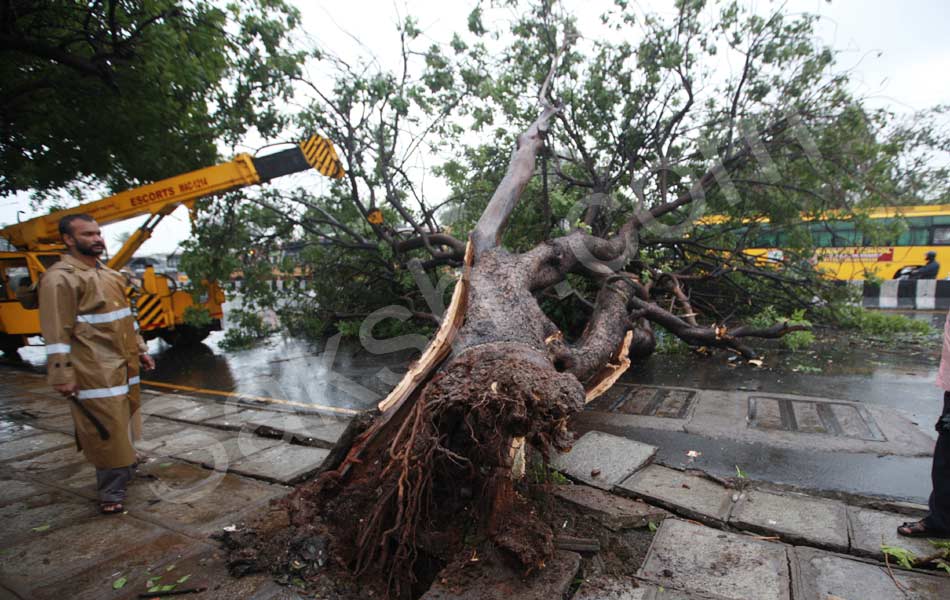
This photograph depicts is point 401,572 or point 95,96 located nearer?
point 401,572

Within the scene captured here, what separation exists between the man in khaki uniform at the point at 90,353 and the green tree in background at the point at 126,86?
77.3 inches

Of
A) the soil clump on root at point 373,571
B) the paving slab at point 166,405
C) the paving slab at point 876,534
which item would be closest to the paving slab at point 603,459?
the soil clump on root at point 373,571

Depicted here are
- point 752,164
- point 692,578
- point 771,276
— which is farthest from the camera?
point 752,164

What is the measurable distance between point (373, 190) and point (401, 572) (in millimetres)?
5651

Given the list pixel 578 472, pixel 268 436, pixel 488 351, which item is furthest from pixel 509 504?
pixel 268 436

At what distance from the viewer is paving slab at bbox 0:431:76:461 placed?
380 centimetres

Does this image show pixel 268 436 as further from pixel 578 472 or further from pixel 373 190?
pixel 373 190

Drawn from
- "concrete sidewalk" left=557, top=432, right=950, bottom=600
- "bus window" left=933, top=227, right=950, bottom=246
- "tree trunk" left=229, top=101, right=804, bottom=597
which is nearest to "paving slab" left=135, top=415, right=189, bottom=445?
"tree trunk" left=229, top=101, right=804, bottom=597

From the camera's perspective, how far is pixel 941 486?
7.73 ft

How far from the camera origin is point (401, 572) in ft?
7.08

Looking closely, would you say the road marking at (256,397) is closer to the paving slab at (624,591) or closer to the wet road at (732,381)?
the wet road at (732,381)

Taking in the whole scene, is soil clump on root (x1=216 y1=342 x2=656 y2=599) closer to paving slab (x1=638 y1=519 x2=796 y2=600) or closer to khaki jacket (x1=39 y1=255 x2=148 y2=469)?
paving slab (x1=638 y1=519 x2=796 y2=600)

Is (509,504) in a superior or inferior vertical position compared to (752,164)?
inferior

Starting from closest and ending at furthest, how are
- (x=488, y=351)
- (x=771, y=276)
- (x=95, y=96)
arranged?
(x=488, y=351)
(x=95, y=96)
(x=771, y=276)
